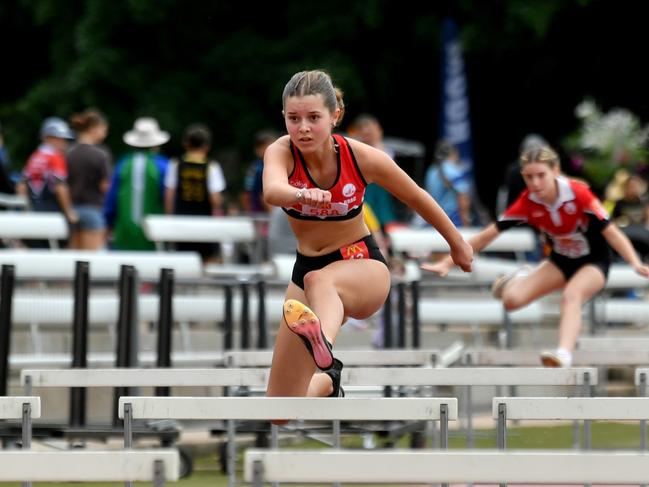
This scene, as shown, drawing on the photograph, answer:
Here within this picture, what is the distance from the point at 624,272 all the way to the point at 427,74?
46.7 feet

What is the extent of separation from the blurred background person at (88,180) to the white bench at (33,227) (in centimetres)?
33

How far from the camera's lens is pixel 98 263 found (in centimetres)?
1336

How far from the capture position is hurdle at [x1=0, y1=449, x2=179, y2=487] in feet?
16.7

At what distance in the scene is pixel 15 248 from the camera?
16078 mm

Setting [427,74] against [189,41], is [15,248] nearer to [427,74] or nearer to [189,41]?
[189,41]

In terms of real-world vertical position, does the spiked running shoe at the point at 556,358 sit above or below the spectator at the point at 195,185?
below

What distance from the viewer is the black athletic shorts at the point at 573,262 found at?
11.5 meters

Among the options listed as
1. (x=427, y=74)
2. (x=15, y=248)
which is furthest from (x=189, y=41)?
(x=15, y=248)

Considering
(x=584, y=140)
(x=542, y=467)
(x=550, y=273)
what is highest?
(x=584, y=140)

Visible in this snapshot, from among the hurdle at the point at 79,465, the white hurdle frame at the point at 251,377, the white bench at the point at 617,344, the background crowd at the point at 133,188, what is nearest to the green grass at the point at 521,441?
the white bench at the point at 617,344

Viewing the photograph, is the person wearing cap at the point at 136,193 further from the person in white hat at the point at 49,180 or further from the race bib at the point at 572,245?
the race bib at the point at 572,245

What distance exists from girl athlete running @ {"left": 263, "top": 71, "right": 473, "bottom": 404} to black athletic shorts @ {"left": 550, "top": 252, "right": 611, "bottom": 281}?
369 cm

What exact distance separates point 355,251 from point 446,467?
9.27 feet

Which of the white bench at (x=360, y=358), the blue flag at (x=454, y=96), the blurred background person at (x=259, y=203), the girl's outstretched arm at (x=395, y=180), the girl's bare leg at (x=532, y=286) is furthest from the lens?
the blue flag at (x=454, y=96)
